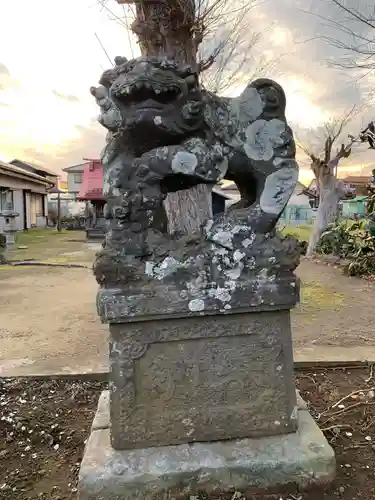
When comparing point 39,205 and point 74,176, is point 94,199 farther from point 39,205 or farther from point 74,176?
point 74,176

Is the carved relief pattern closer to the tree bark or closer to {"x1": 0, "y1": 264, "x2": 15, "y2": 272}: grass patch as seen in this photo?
{"x1": 0, "y1": 264, "x2": 15, "y2": 272}: grass patch

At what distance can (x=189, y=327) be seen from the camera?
6.41 ft

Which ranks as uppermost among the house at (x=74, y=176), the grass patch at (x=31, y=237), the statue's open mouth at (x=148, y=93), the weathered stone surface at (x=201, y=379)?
the house at (x=74, y=176)

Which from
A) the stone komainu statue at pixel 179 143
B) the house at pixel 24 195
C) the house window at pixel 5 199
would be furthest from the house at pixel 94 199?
the stone komainu statue at pixel 179 143

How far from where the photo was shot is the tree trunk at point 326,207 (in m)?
11.9

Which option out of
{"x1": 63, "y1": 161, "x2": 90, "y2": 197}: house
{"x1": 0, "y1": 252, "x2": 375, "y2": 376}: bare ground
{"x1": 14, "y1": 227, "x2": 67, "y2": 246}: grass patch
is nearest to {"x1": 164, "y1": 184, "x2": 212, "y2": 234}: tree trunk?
{"x1": 0, "y1": 252, "x2": 375, "y2": 376}: bare ground

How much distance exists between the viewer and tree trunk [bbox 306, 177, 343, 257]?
11.9m

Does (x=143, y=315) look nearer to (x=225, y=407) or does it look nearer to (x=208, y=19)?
(x=225, y=407)

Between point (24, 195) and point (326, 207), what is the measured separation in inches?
665

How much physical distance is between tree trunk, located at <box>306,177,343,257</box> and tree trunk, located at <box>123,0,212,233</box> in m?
7.32

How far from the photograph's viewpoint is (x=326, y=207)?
1229 cm

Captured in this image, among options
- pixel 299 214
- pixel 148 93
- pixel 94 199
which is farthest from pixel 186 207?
pixel 299 214

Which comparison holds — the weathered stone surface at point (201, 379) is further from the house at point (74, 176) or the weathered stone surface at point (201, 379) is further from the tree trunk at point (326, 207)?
the house at point (74, 176)

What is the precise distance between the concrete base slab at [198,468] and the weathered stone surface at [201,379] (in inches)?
2.3
